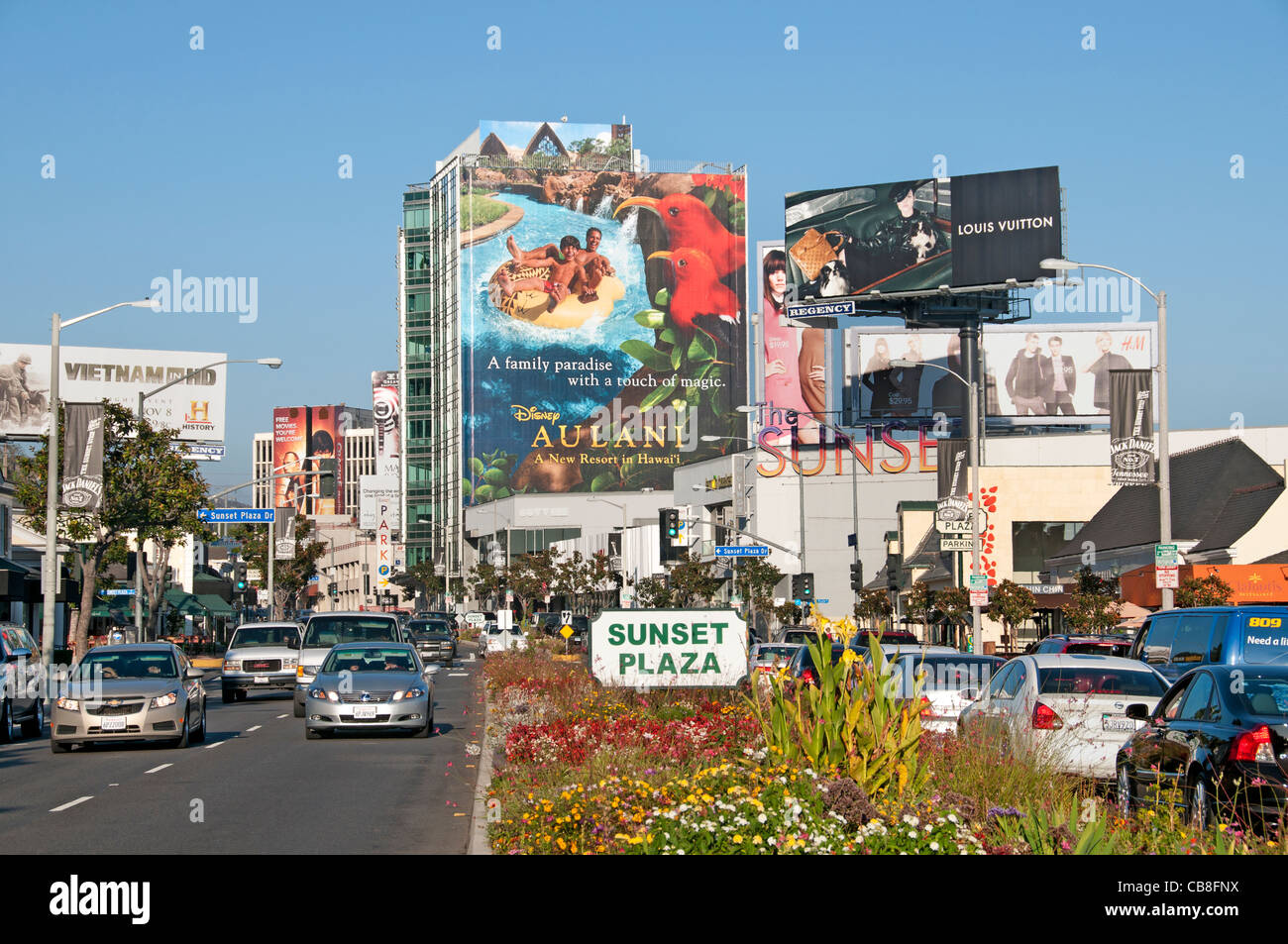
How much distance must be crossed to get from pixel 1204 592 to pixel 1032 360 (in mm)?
68334

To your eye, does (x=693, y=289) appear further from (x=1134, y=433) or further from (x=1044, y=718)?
(x=1044, y=718)

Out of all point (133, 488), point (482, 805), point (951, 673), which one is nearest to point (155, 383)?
point (133, 488)

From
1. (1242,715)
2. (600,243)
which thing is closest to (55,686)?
(1242,715)

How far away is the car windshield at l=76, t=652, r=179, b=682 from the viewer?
23562mm

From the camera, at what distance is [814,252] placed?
76312 mm

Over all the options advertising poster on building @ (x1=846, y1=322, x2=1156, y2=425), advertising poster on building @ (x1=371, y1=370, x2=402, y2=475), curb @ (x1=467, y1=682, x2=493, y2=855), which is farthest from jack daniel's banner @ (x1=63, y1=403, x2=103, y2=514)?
advertising poster on building @ (x1=371, y1=370, x2=402, y2=475)

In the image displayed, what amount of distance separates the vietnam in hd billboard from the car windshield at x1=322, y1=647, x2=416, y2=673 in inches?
1896

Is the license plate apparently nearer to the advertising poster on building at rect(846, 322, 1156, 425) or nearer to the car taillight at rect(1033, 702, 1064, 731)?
the car taillight at rect(1033, 702, 1064, 731)

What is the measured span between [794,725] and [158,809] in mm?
7408

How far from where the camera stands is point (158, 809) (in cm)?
1559

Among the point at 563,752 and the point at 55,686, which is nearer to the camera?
the point at 563,752

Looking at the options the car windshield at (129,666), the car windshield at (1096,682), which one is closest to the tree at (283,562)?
the car windshield at (129,666)

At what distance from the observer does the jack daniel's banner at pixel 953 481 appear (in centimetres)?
4288
